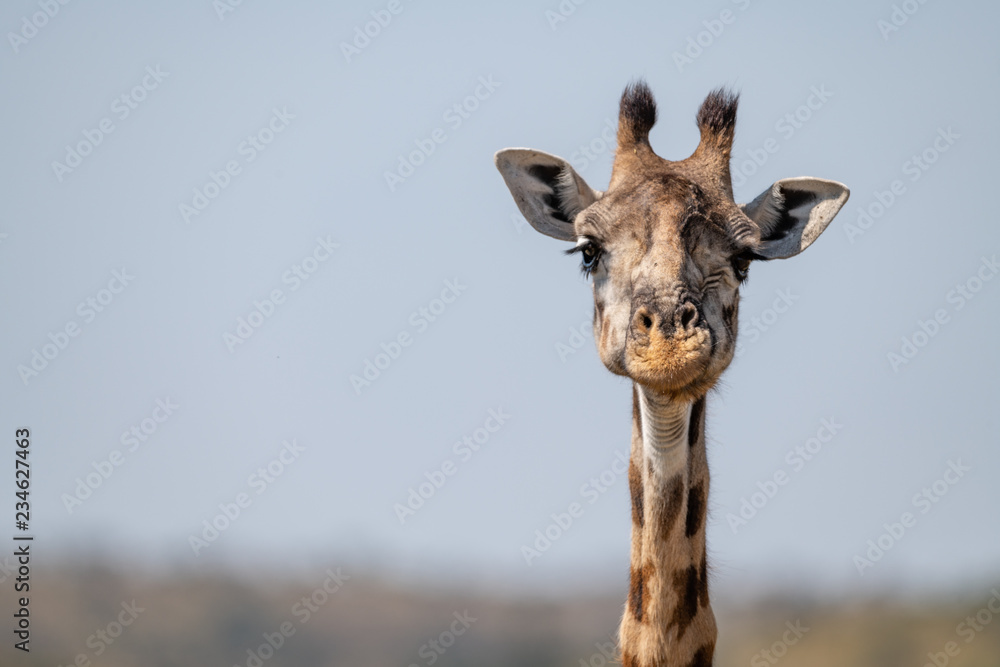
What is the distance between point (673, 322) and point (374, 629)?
6659 centimetres

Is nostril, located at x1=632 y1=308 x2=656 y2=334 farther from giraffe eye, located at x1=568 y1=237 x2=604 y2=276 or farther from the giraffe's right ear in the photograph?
the giraffe's right ear

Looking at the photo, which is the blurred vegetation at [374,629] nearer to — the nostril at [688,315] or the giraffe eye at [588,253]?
the giraffe eye at [588,253]

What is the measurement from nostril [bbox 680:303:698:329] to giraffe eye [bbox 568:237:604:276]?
1683 mm

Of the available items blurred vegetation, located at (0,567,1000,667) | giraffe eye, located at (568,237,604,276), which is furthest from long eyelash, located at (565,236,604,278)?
blurred vegetation, located at (0,567,1000,667)

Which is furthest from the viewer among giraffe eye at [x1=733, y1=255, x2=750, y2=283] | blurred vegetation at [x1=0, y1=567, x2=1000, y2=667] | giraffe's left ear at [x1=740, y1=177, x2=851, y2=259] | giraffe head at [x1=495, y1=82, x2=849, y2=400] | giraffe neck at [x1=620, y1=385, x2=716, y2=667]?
blurred vegetation at [x1=0, y1=567, x2=1000, y2=667]

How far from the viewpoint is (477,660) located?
62906 mm

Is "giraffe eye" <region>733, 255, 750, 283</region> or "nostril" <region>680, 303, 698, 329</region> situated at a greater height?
"giraffe eye" <region>733, 255, 750, 283</region>

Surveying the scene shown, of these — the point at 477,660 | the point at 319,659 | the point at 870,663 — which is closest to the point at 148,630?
the point at 319,659

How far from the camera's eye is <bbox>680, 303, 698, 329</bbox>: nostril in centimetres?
1016

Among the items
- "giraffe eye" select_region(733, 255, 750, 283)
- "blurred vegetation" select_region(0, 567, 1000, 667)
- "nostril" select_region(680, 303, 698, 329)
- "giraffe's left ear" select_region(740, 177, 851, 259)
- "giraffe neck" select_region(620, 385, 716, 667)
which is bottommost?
"blurred vegetation" select_region(0, 567, 1000, 667)

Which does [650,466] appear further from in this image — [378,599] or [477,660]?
[378,599]

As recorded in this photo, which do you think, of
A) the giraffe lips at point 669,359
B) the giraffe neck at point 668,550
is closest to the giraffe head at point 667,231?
the giraffe lips at point 669,359

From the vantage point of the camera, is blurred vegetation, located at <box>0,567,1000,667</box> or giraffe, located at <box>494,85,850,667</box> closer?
giraffe, located at <box>494,85,850,667</box>

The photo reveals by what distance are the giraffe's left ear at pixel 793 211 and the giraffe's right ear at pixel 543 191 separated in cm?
175
